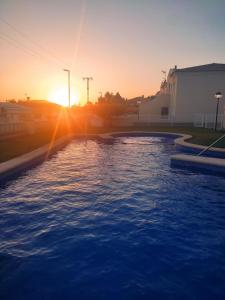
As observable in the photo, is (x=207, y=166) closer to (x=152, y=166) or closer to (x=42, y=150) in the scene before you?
(x=152, y=166)

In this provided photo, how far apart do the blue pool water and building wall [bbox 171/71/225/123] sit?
23862 mm

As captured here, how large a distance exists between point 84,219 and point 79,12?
1402 cm

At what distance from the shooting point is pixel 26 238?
5.34 m

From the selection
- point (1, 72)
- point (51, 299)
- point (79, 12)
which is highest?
point (79, 12)

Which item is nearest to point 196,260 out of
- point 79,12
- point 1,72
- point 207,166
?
point 207,166

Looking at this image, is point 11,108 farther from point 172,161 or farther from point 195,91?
point 195,91

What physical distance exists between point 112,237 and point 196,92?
30.1 m

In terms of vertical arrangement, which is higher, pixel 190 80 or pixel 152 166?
pixel 190 80

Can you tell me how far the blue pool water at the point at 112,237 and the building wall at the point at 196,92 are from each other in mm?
23862

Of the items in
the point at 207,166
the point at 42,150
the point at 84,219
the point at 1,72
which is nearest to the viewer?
the point at 84,219

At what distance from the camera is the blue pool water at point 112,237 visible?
13.0 ft

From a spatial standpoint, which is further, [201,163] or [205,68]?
[205,68]

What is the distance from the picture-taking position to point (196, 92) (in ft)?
105

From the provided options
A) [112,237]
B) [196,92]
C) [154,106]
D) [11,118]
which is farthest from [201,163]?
[154,106]
